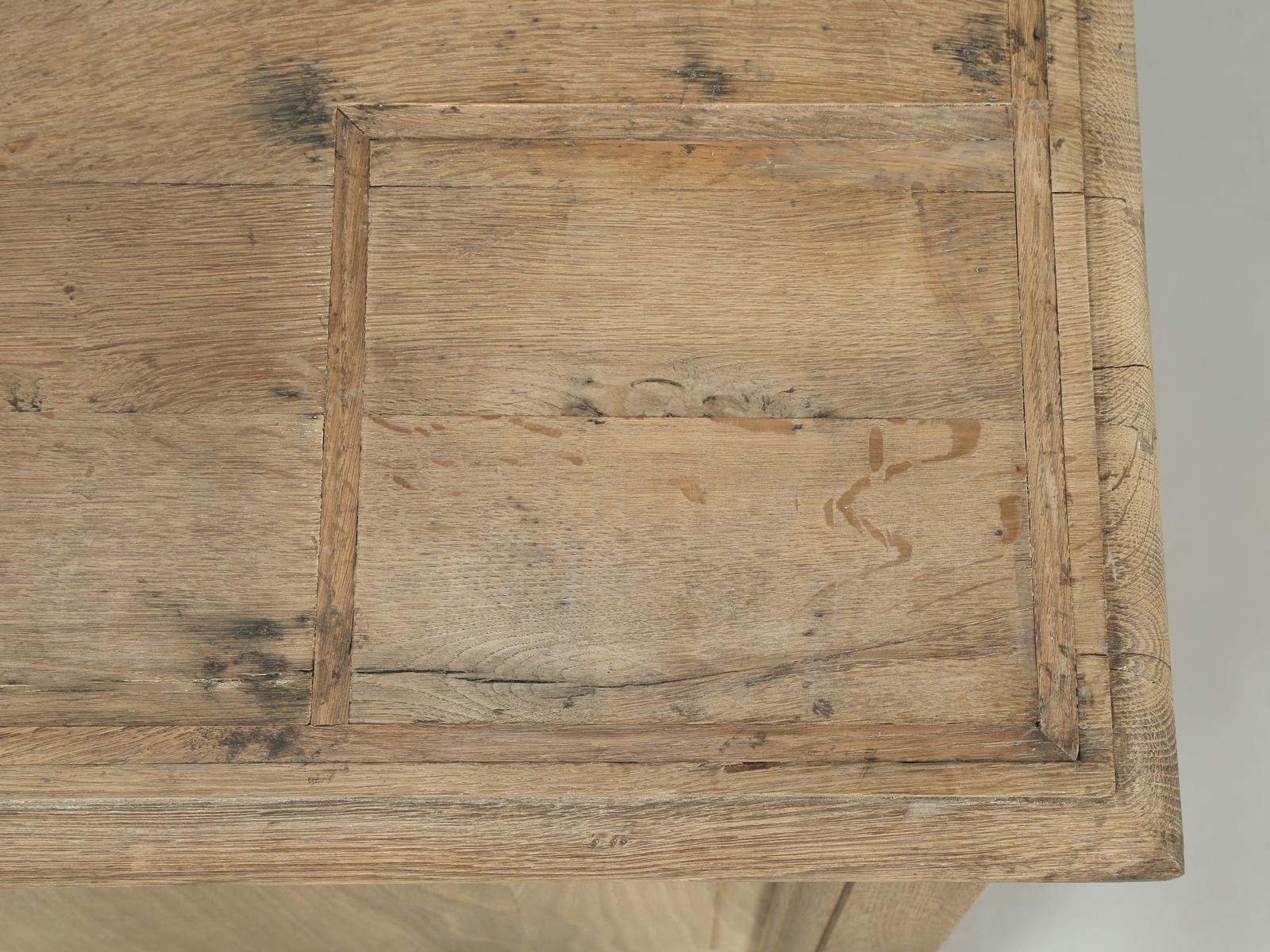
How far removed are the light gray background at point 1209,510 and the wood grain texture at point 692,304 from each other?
1.61 ft

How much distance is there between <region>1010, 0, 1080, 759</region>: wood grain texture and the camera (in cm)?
79

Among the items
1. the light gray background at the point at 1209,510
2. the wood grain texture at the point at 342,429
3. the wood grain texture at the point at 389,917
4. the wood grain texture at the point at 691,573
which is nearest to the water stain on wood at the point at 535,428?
the wood grain texture at the point at 691,573

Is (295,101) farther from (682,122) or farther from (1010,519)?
(1010,519)

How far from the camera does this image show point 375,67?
84 cm

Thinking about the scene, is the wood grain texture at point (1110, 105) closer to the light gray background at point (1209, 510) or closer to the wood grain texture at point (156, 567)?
the light gray background at point (1209, 510)

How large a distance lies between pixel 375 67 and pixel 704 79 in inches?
10.5

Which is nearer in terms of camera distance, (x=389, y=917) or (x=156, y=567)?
(x=156, y=567)

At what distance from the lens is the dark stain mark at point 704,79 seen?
0.84m

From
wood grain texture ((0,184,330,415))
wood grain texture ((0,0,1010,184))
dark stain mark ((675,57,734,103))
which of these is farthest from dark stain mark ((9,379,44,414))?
dark stain mark ((675,57,734,103))

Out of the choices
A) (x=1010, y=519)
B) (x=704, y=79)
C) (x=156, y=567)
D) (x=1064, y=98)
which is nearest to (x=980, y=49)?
(x=1064, y=98)

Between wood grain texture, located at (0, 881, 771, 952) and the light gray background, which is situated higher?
the light gray background

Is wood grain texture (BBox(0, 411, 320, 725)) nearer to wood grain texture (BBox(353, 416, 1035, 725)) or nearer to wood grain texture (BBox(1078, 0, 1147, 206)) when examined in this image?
wood grain texture (BBox(353, 416, 1035, 725))

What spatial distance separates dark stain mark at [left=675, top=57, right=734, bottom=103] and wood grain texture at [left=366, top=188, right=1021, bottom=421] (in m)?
0.08

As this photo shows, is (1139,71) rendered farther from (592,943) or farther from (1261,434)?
(592,943)
